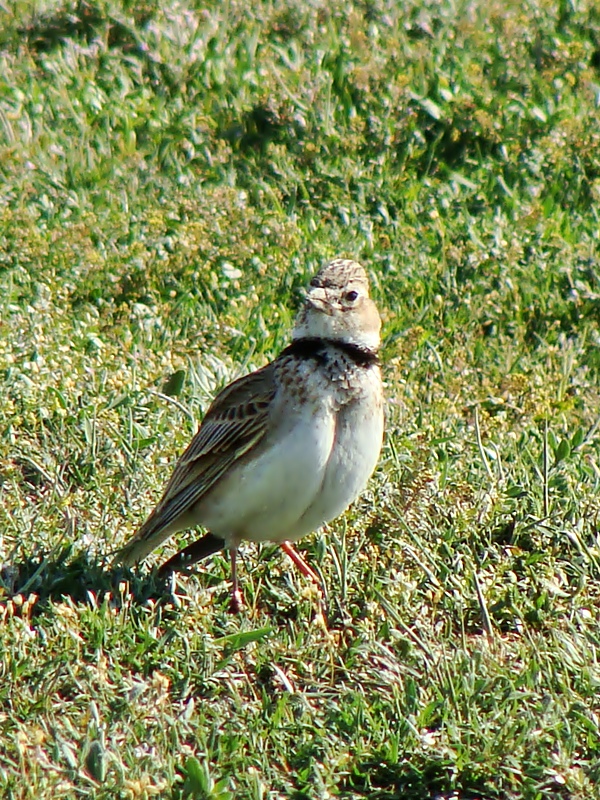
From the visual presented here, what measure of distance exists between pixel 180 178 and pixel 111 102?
1.12m

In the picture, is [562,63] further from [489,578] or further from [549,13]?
[489,578]

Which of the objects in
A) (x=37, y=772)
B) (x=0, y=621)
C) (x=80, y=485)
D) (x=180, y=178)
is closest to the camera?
(x=37, y=772)

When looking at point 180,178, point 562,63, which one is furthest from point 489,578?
point 562,63

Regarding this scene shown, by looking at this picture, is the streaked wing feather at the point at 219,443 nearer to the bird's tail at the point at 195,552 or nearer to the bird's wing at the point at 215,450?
the bird's wing at the point at 215,450

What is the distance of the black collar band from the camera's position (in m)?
5.36

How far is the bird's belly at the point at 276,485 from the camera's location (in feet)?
16.9

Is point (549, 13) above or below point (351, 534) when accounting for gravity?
above

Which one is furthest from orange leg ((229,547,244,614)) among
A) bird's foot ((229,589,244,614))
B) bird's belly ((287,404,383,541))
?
bird's belly ((287,404,383,541))

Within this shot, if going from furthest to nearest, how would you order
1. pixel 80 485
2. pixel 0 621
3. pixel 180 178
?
1. pixel 180 178
2. pixel 80 485
3. pixel 0 621

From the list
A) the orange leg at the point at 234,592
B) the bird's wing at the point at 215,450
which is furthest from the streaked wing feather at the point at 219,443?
the orange leg at the point at 234,592

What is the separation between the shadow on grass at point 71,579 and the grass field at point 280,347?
0.02m

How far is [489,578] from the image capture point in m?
5.45

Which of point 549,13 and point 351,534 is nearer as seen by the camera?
point 351,534

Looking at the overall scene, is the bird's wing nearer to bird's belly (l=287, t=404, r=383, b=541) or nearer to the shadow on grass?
the shadow on grass
